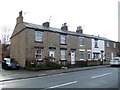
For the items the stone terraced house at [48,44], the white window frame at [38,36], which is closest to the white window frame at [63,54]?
the stone terraced house at [48,44]

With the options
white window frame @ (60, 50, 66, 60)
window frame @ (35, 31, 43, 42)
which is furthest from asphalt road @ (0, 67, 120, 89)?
white window frame @ (60, 50, 66, 60)

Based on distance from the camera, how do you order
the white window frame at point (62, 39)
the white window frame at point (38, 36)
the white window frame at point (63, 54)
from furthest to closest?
1. the white window frame at point (62, 39)
2. the white window frame at point (63, 54)
3. the white window frame at point (38, 36)

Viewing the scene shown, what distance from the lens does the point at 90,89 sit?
9.84 metres

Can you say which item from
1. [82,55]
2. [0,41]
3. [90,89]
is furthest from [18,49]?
[0,41]

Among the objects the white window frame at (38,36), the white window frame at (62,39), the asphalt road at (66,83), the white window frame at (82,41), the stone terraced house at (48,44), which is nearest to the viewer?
the asphalt road at (66,83)

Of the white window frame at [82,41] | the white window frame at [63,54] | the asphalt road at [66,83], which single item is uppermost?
the white window frame at [82,41]

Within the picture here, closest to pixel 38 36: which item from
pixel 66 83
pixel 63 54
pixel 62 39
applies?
pixel 62 39

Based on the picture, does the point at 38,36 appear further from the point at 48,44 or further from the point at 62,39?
the point at 62,39

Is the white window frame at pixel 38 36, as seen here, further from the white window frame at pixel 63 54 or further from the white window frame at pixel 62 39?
the white window frame at pixel 63 54

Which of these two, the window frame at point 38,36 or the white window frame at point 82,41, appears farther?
→ the white window frame at point 82,41

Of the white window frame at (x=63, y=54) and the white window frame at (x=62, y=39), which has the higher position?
the white window frame at (x=62, y=39)

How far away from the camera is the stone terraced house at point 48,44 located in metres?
27.3

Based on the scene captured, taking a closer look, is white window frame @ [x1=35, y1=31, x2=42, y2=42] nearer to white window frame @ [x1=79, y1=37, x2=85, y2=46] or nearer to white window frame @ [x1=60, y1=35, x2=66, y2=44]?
white window frame @ [x1=60, y1=35, x2=66, y2=44]

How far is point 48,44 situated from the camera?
29562 mm
